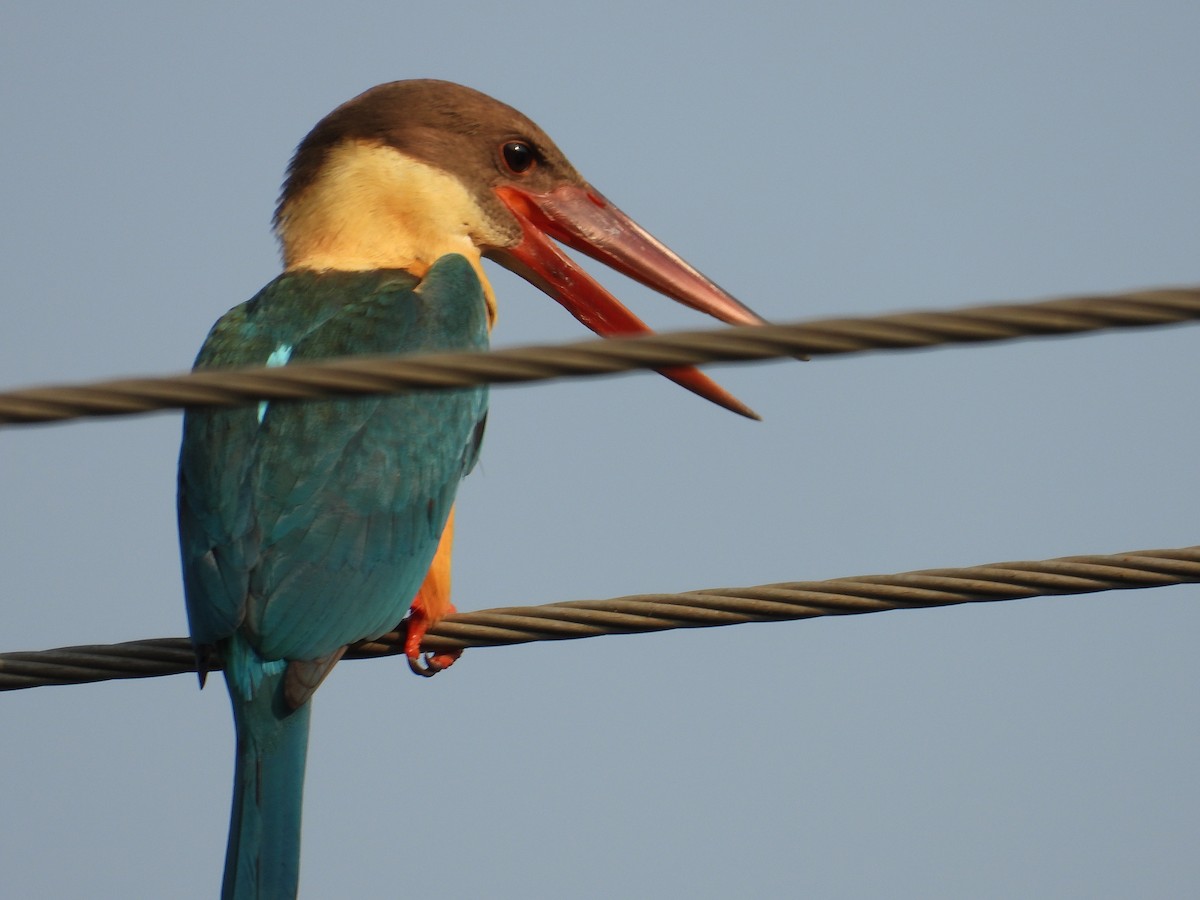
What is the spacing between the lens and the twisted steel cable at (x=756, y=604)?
3.31 metres

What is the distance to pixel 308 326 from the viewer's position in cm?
475

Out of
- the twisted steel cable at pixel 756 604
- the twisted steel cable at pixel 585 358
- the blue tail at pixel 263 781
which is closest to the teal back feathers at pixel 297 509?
the blue tail at pixel 263 781

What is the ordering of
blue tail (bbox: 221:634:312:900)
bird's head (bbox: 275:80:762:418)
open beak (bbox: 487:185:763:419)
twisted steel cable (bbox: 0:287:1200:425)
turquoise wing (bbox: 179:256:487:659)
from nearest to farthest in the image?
twisted steel cable (bbox: 0:287:1200:425), blue tail (bbox: 221:634:312:900), turquoise wing (bbox: 179:256:487:659), bird's head (bbox: 275:80:762:418), open beak (bbox: 487:185:763:419)

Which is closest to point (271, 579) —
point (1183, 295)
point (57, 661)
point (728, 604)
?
point (57, 661)

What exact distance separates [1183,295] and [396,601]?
2437mm

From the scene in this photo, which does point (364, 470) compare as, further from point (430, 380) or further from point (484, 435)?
point (430, 380)

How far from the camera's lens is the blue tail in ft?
12.6

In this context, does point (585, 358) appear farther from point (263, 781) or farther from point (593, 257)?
point (593, 257)

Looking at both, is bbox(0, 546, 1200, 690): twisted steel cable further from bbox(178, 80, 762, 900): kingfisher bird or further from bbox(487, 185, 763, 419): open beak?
bbox(487, 185, 763, 419): open beak

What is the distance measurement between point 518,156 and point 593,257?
46 centimetres

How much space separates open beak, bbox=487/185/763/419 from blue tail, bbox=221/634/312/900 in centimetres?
212

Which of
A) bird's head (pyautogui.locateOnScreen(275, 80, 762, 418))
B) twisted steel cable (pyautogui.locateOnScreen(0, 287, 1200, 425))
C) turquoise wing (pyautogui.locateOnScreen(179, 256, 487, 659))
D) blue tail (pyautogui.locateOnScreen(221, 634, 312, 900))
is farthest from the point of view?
bird's head (pyautogui.locateOnScreen(275, 80, 762, 418))

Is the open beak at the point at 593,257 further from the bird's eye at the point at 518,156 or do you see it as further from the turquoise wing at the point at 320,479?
the turquoise wing at the point at 320,479

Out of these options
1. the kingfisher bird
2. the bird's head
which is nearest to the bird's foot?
the kingfisher bird
